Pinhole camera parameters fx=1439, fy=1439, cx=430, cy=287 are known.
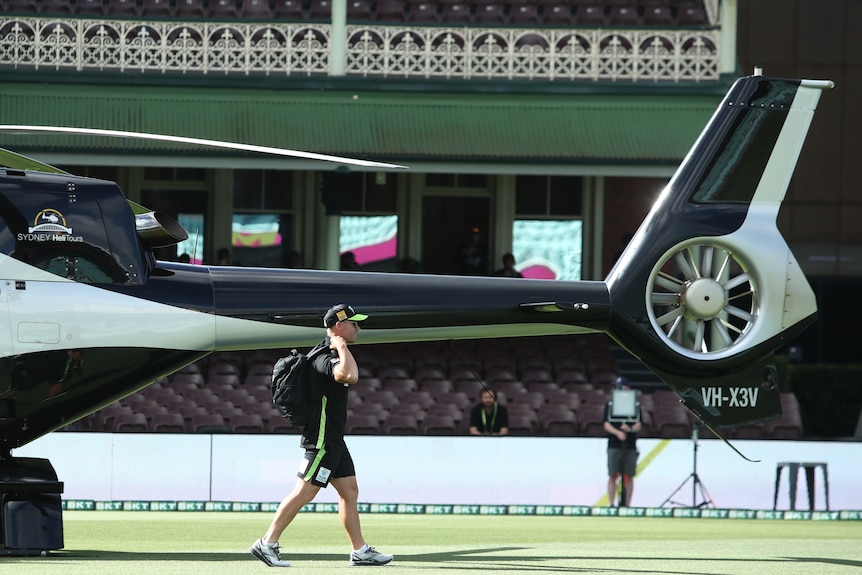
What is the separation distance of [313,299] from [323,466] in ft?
6.87

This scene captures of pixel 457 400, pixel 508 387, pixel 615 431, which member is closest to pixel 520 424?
pixel 457 400

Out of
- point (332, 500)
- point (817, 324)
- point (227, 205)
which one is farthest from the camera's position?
point (817, 324)

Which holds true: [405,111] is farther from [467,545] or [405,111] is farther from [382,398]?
[467,545]

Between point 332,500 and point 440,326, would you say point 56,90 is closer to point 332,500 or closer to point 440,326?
point 332,500

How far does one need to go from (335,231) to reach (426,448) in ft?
26.2

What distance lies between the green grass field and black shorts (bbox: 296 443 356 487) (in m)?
0.67

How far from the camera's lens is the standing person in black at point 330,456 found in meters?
10.7

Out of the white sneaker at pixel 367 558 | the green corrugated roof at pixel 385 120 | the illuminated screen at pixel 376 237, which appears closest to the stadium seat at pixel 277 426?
the green corrugated roof at pixel 385 120

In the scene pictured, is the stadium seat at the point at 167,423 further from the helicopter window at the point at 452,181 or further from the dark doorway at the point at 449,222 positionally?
the helicopter window at the point at 452,181

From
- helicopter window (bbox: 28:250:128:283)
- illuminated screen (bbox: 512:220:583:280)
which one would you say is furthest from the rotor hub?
illuminated screen (bbox: 512:220:583:280)

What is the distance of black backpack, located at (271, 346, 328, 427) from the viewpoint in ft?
35.4

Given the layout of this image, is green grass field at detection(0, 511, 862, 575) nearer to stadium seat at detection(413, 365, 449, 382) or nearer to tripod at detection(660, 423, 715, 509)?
tripod at detection(660, 423, 715, 509)

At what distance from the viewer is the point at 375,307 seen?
492 inches

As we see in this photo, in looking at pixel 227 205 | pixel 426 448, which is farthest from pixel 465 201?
pixel 426 448
